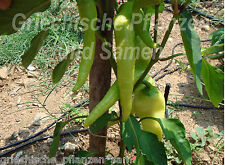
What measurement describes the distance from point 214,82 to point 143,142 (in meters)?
0.29

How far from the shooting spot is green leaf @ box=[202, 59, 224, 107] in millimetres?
738

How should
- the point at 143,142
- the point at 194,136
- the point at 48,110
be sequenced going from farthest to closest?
the point at 48,110
the point at 194,136
the point at 143,142

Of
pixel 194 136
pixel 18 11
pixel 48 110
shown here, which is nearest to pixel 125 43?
pixel 18 11

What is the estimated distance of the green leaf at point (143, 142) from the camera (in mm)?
694

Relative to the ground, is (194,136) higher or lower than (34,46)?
lower

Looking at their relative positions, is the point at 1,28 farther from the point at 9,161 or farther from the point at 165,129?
the point at 9,161

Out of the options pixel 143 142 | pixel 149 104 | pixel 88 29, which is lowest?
pixel 143 142

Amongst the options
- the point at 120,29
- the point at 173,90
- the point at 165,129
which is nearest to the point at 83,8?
the point at 120,29

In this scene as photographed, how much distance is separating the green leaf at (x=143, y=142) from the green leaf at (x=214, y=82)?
0.23m

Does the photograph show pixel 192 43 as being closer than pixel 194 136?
Yes

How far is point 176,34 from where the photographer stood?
7.47 feet

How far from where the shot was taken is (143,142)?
71 cm

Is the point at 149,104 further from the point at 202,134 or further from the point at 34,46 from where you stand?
the point at 202,134

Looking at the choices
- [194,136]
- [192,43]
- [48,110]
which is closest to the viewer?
[192,43]
